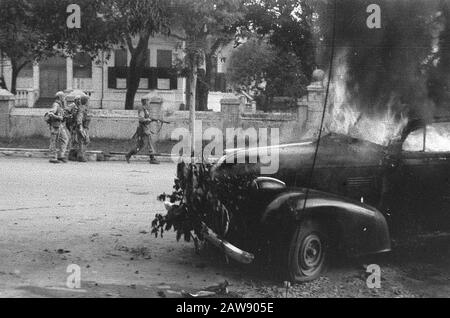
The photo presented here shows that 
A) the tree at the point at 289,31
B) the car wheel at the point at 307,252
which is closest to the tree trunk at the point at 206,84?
the tree at the point at 289,31

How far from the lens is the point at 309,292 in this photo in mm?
5707

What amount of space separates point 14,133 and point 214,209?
14142mm

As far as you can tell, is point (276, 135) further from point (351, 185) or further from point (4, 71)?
point (4, 71)

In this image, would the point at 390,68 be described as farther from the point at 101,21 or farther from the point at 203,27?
the point at 203,27

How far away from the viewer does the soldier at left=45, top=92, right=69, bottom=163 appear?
14977 mm

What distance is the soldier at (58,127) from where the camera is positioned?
1498 centimetres

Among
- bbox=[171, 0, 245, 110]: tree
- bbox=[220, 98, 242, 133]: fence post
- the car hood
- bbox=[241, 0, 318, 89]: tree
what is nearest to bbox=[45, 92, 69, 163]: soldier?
bbox=[171, 0, 245, 110]: tree

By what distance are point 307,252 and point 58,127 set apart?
34.4 feet

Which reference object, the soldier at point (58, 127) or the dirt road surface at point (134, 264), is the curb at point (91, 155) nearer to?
the soldier at point (58, 127)

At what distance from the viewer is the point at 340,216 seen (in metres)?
5.89

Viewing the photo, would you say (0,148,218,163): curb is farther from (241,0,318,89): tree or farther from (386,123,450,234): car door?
(386,123,450,234): car door

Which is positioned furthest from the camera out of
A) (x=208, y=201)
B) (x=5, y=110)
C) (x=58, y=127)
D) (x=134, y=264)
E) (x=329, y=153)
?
(x=5, y=110)

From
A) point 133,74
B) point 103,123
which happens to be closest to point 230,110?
point 133,74

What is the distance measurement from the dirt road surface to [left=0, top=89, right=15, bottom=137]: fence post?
32.3ft
